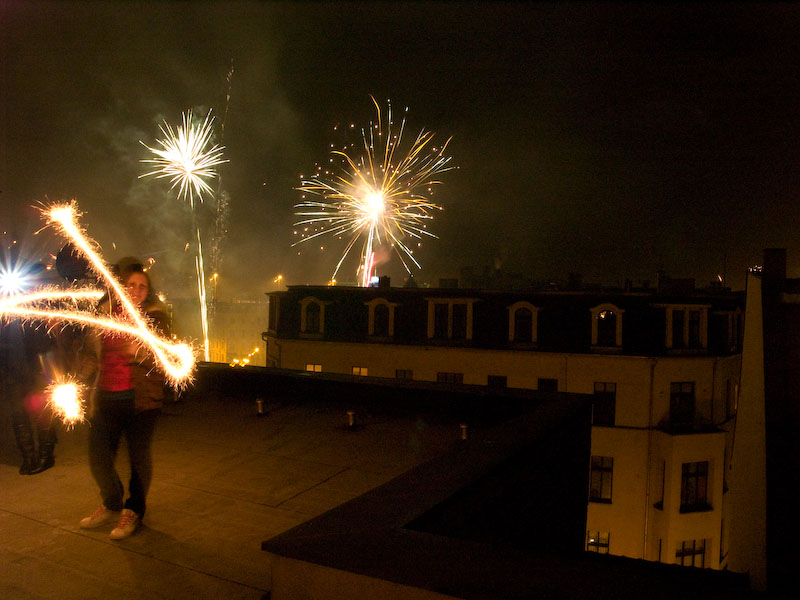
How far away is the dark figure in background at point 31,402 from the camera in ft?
14.6

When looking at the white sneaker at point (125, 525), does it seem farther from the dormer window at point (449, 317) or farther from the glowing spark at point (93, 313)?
the dormer window at point (449, 317)

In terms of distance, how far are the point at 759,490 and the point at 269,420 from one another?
15.9 feet

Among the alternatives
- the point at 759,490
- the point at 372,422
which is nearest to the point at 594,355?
the point at 372,422

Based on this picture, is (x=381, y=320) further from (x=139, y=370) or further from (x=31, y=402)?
(x=139, y=370)

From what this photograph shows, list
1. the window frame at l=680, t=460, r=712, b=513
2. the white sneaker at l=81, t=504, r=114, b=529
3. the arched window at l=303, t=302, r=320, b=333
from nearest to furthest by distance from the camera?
the white sneaker at l=81, t=504, r=114, b=529, the window frame at l=680, t=460, r=712, b=513, the arched window at l=303, t=302, r=320, b=333

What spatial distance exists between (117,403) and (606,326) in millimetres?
20516

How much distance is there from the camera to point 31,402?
467 centimetres

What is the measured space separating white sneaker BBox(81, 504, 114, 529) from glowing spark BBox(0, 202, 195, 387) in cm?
90

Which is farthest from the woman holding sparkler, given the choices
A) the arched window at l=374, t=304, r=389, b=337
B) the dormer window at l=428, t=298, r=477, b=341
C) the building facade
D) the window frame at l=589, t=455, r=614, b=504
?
the arched window at l=374, t=304, r=389, b=337

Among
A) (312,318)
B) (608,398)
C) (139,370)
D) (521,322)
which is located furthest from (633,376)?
(139,370)

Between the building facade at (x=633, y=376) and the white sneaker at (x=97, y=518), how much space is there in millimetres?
17876

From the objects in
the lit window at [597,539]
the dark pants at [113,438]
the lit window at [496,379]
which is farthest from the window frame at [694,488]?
the dark pants at [113,438]

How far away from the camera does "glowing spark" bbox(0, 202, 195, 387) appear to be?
3.53 metres

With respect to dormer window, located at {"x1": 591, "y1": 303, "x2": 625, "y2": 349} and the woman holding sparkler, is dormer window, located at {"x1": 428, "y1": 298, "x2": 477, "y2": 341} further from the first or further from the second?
the woman holding sparkler
